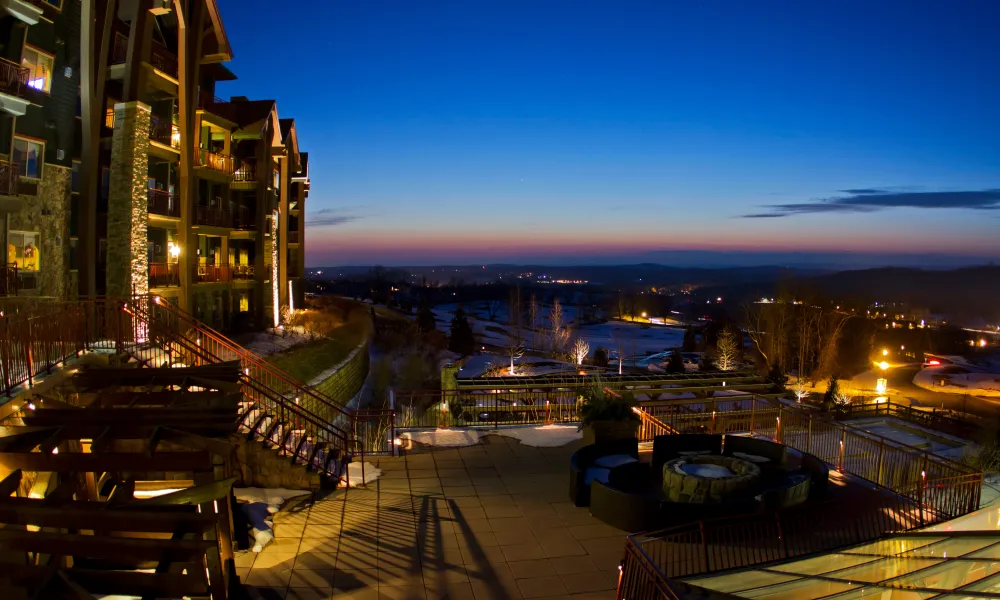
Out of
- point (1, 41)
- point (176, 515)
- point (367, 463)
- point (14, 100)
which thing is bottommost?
point (367, 463)

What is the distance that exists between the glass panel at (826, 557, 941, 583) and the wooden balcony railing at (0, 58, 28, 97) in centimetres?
2212

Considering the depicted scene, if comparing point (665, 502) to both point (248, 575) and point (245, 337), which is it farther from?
point (245, 337)

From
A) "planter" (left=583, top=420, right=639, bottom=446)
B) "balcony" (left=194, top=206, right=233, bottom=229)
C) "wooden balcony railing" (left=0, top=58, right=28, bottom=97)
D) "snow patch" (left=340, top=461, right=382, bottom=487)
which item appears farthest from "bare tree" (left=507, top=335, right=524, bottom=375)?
"wooden balcony railing" (left=0, top=58, right=28, bottom=97)

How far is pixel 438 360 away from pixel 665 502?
1413 inches

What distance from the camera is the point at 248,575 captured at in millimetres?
7699

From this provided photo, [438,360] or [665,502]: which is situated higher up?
[665,502]

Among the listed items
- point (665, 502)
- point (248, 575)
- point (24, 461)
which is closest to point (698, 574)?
point (665, 502)

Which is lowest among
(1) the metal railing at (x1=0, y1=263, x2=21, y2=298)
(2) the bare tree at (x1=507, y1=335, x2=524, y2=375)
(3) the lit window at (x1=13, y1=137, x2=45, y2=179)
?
(2) the bare tree at (x1=507, y1=335, x2=524, y2=375)

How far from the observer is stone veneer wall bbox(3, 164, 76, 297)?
67.6ft

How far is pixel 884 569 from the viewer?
8.96 metres

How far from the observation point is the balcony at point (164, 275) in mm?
24672

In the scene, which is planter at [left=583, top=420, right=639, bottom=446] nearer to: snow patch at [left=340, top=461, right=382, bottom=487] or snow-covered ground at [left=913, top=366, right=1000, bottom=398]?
snow patch at [left=340, top=461, right=382, bottom=487]

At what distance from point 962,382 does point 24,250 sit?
2189 inches

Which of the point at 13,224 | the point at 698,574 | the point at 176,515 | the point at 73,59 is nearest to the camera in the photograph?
the point at 176,515
